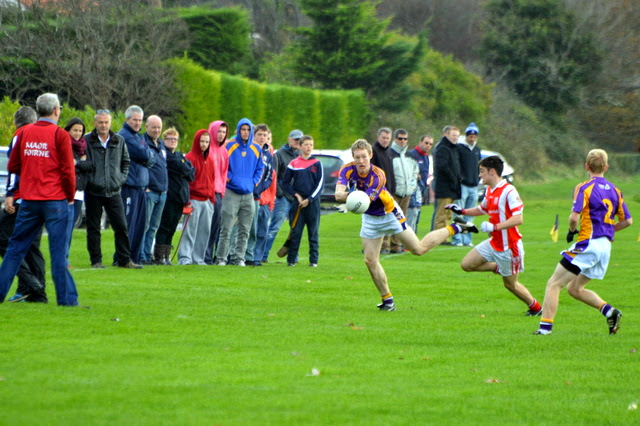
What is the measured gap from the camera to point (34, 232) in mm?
10367

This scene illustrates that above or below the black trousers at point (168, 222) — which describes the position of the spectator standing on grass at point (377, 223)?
above

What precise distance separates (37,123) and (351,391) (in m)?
4.81

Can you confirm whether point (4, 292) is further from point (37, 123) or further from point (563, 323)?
point (563, 323)

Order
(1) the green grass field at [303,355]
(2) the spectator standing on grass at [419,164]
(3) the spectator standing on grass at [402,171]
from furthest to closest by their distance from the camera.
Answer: (2) the spectator standing on grass at [419,164] < (3) the spectator standing on grass at [402,171] < (1) the green grass field at [303,355]

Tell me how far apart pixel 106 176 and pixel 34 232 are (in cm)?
336

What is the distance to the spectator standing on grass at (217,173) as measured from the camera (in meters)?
15.8

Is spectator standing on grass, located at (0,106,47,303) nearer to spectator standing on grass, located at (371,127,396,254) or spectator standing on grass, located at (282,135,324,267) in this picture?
spectator standing on grass, located at (282,135,324,267)

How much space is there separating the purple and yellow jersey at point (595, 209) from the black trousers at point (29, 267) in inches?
213

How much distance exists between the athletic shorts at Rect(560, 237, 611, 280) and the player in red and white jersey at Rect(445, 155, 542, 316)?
1.16 meters

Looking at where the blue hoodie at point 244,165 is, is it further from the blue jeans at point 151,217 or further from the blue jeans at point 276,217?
the blue jeans at point 276,217

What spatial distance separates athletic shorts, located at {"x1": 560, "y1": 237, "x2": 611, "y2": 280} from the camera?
964 cm

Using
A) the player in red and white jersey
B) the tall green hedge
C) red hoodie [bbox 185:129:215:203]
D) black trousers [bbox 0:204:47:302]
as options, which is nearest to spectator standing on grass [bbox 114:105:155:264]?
red hoodie [bbox 185:129:215:203]

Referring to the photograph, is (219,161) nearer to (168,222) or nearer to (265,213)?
(168,222)

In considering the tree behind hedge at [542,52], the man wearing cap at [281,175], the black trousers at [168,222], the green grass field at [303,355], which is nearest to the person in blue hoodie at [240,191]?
the black trousers at [168,222]
